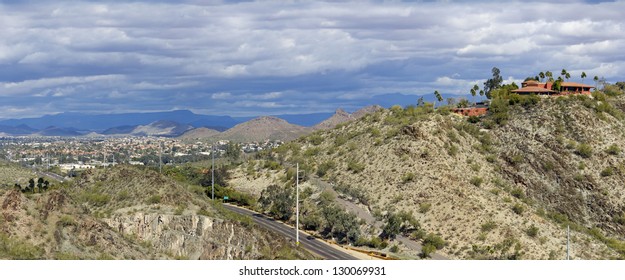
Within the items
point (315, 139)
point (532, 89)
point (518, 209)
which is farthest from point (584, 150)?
point (315, 139)

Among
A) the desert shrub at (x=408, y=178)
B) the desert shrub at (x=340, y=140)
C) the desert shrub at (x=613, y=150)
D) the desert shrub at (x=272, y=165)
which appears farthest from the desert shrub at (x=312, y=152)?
the desert shrub at (x=613, y=150)

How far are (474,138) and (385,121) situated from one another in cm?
1412

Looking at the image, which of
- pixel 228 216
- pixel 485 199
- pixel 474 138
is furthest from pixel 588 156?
pixel 228 216

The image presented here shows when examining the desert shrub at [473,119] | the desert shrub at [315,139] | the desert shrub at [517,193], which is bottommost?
the desert shrub at [517,193]

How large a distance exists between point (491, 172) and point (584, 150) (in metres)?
13.6

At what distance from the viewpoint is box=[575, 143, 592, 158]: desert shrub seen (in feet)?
380

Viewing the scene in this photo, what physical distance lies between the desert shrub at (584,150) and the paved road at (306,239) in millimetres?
42956

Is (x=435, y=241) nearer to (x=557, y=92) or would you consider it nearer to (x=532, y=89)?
(x=532, y=89)

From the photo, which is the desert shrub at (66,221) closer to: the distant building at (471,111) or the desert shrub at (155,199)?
the desert shrub at (155,199)

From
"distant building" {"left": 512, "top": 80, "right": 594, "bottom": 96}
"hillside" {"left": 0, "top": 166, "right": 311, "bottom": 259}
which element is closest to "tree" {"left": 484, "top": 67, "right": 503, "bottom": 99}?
"distant building" {"left": 512, "top": 80, "right": 594, "bottom": 96}

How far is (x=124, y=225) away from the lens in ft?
234

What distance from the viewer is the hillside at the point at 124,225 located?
181 ft

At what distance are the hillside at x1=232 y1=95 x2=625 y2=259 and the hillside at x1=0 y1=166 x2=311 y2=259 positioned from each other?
26325 millimetres

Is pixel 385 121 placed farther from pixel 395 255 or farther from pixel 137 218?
pixel 137 218
